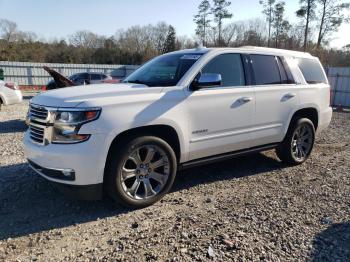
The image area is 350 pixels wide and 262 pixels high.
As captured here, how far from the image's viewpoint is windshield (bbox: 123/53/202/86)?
4539 mm

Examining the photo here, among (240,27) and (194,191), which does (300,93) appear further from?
(240,27)

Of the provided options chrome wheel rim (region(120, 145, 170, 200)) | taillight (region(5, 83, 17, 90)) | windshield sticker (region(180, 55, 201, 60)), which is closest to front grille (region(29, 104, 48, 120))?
chrome wheel rim (region(120, 145, 170, 200))

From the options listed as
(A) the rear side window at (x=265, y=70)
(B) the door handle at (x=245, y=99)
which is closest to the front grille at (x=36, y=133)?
(B) the door handle at (x=245, y=99)

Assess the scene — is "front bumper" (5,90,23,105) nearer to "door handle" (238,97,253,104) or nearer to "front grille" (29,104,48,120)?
"front grille" (29,104,48,120)

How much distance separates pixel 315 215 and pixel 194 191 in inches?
62.3

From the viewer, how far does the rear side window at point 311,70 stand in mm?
6020

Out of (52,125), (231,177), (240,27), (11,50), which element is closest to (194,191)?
(231,177)

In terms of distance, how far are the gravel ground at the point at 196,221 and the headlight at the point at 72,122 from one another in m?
0.97

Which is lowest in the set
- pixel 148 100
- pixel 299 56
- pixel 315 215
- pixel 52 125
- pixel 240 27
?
pixel 315 215

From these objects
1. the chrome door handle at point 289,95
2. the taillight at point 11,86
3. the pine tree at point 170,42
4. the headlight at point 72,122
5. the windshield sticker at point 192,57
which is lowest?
the headlight at point 72,122

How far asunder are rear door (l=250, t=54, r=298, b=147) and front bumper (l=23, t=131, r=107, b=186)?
2527mm

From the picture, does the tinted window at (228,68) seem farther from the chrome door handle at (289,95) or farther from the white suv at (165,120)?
the chrome door handle at (289,95)

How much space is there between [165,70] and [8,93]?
850cm

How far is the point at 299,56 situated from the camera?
604 cm
